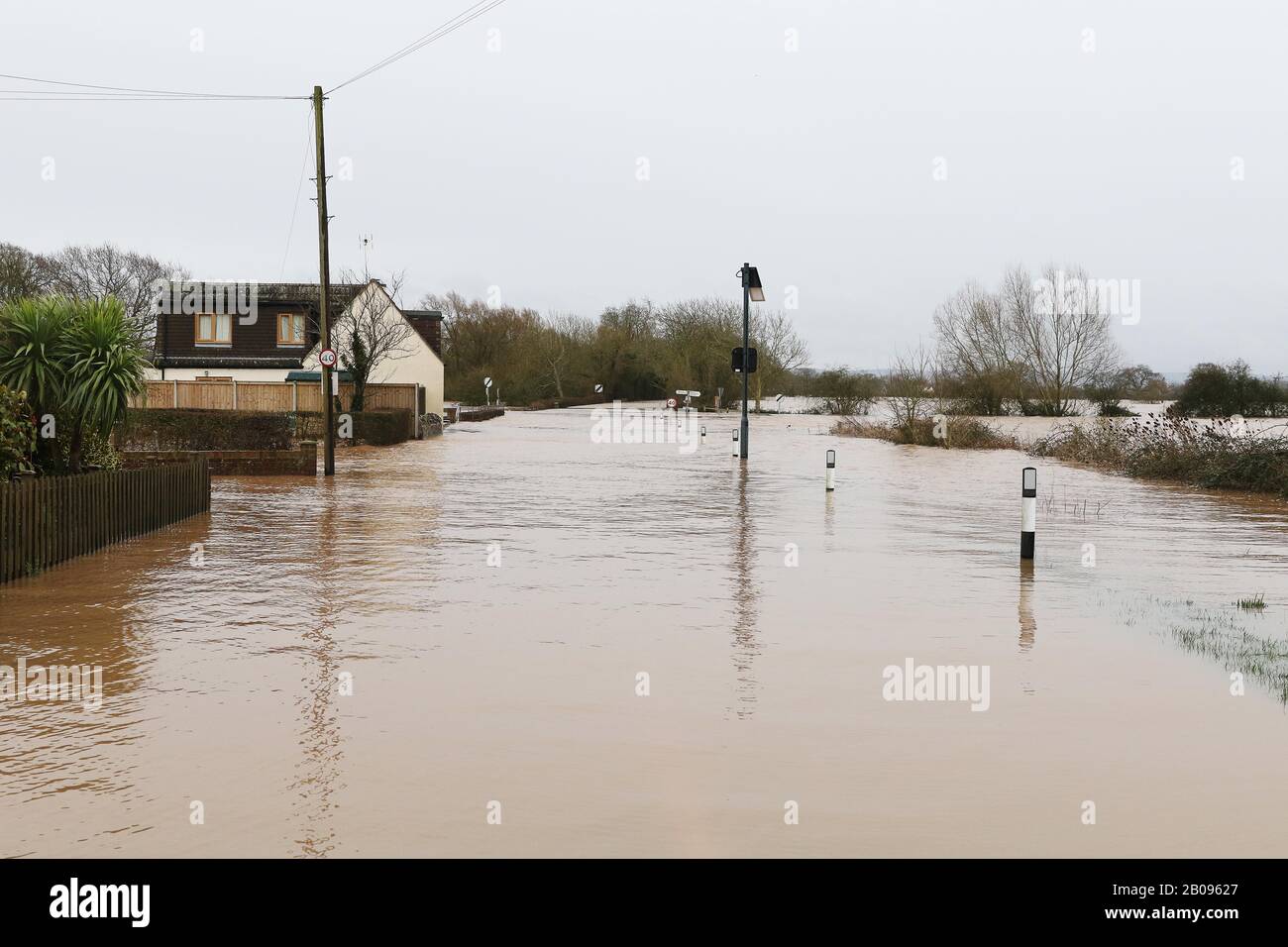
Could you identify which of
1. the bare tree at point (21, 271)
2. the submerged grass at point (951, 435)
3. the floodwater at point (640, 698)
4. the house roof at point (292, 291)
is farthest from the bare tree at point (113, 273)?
the floodwater at point (640, 698)

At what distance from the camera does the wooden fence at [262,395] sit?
49.1m

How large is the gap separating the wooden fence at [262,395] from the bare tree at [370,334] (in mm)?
853

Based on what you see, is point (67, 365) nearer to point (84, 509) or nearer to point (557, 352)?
point (84, 509)

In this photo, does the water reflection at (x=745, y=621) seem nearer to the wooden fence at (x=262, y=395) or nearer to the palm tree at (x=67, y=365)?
the palm tree at (x=67, y=365)

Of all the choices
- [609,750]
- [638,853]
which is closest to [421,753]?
[609,750]

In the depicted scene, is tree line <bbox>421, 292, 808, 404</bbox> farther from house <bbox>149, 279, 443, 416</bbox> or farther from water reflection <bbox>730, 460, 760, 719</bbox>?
water reflection <bbox>730, 460, 760, 719</bbox>

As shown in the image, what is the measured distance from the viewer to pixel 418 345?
5981 centimetres

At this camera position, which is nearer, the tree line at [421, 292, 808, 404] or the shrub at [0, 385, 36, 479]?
the shrub at [0, 385, 36, 479]

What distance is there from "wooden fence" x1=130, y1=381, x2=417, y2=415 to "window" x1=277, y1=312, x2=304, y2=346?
7.85 meters

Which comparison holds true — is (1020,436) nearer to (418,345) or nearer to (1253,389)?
(1253,389)

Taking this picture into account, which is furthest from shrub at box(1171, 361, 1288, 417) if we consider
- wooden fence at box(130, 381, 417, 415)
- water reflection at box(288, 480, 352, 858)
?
water reflection at box(288, 480, 352, 858)

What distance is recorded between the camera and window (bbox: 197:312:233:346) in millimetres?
58750

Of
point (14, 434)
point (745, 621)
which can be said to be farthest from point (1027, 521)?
point (14, 434)
